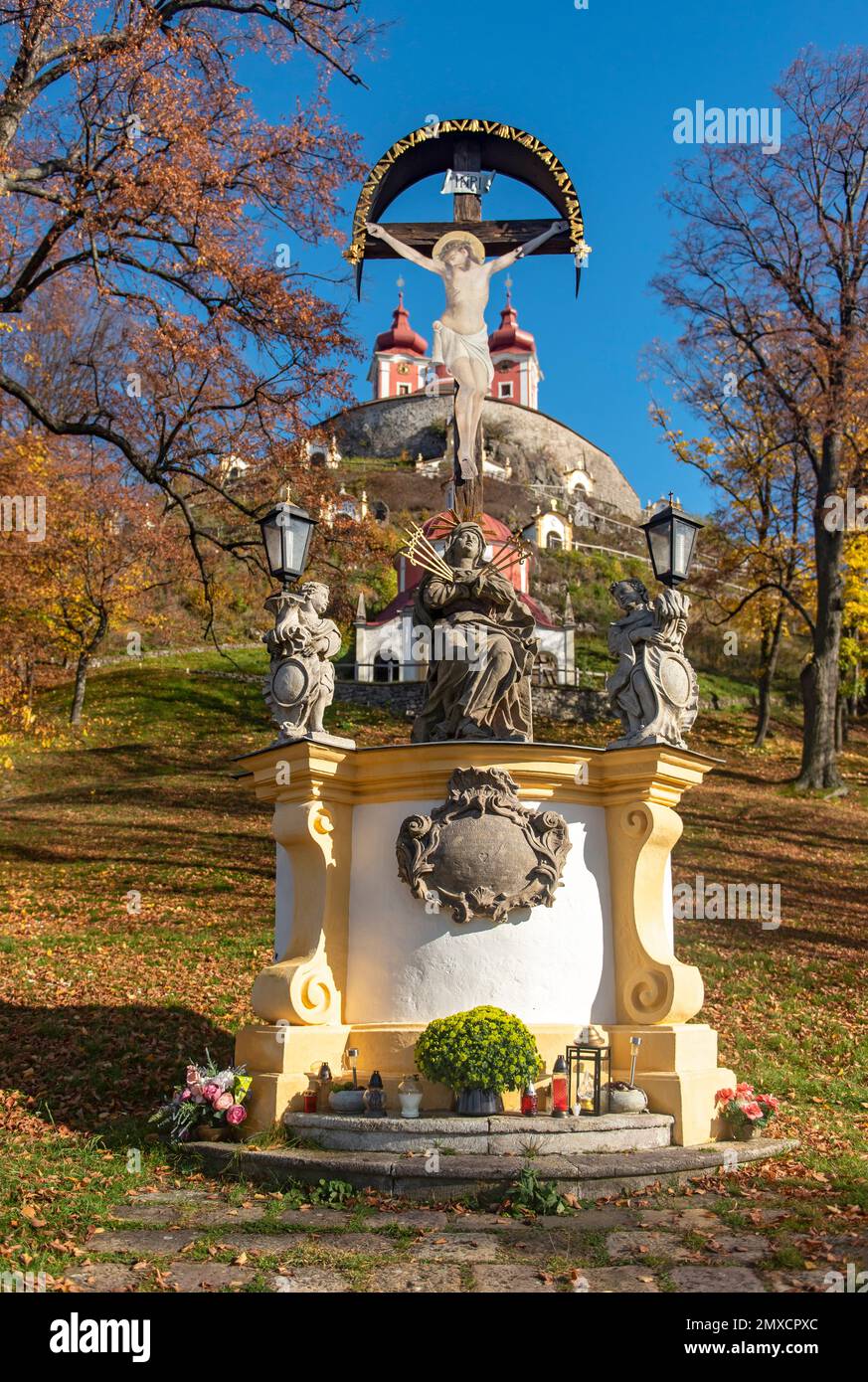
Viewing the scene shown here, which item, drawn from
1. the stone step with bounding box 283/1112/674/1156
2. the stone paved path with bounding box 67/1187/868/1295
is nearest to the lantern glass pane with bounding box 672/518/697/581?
the stone step with bounding box 283/1112/674/1156

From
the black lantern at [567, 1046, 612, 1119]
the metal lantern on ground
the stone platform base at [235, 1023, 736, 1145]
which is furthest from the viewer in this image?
the stone platform base at [235, 1023, 736, 1145]

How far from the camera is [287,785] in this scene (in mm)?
8633

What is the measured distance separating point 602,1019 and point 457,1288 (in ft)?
11.0

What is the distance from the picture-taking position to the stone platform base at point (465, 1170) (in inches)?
262

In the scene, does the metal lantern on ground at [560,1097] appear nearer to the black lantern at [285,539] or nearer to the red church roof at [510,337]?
the black lantern at [285,539]

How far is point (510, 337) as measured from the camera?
9412cm

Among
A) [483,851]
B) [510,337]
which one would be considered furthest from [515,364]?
[483,851]

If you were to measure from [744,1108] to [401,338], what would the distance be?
9103 cm

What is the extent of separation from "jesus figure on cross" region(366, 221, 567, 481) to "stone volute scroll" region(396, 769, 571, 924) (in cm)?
589

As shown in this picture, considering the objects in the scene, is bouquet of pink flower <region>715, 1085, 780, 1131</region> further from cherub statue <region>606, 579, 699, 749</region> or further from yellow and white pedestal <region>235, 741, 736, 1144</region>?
cherub statue <region>606, 579, 699, 749</region>

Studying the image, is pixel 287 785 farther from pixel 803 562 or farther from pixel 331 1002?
pixel 803 562

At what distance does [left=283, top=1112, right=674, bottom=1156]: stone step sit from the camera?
6.94 meters

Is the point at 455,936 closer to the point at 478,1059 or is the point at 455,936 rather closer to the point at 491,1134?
the point at 478,1059
